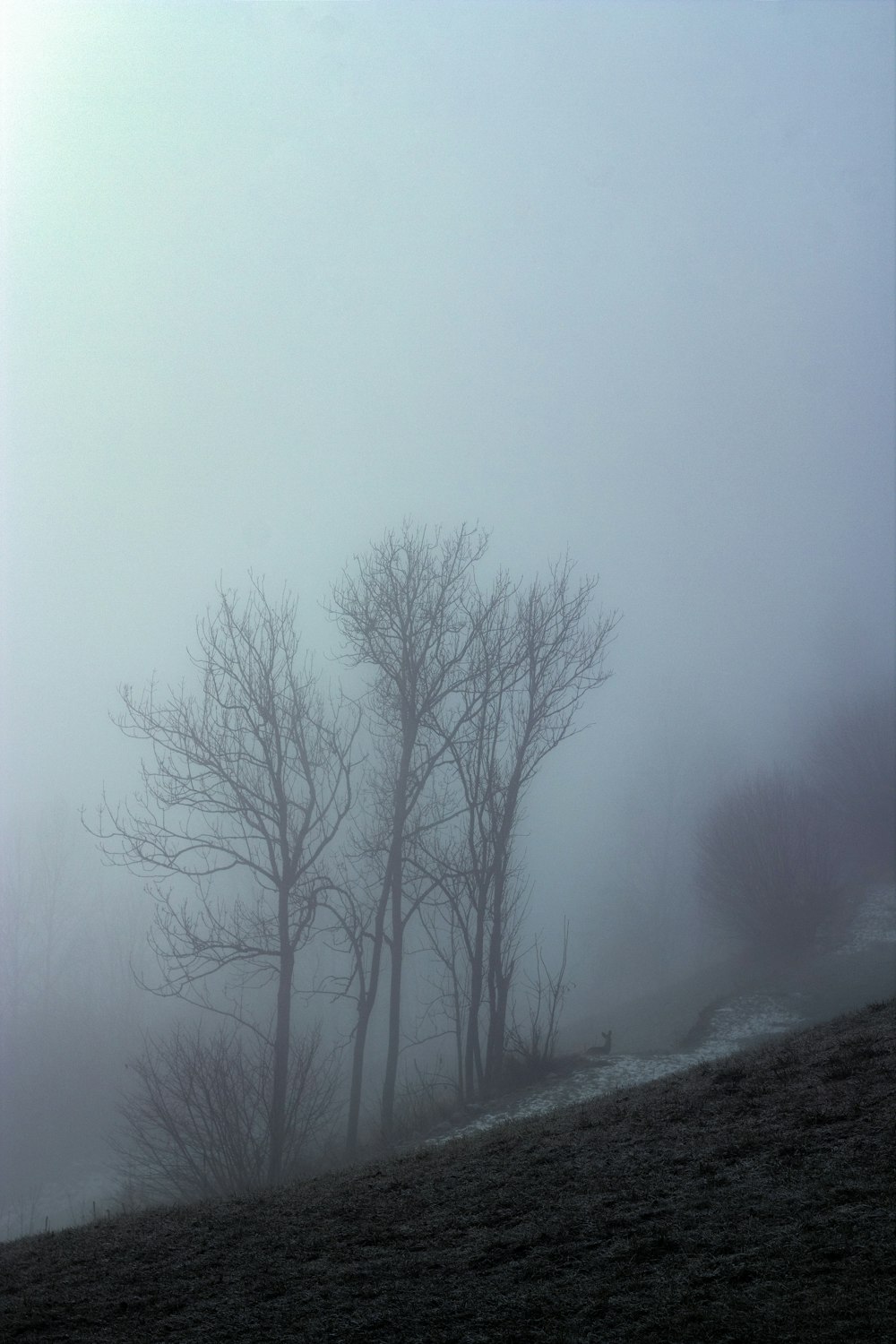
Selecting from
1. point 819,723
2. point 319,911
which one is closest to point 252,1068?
point 319,911

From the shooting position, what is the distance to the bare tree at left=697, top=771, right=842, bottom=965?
29.2 metres

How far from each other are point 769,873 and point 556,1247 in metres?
28.1

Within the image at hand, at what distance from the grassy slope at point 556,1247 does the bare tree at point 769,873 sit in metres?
24.5

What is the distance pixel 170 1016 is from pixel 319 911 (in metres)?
8.18

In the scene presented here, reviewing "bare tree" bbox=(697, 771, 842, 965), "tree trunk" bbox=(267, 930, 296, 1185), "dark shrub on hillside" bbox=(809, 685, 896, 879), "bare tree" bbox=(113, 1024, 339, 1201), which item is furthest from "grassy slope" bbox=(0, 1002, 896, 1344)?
"dark shrub on hillside" bbox=(809, 685, 896, 879)

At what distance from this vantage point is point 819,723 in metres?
43.1

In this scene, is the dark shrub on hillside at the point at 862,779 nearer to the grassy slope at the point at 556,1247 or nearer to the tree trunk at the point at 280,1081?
the tree trunk at the point at 280,1081

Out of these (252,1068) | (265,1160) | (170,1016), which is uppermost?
(170,1016)

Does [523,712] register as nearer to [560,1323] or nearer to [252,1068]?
[252,1068]

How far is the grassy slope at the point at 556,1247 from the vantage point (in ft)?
10.9

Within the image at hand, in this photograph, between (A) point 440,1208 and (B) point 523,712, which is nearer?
(A) point 440,1208

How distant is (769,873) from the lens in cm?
3000

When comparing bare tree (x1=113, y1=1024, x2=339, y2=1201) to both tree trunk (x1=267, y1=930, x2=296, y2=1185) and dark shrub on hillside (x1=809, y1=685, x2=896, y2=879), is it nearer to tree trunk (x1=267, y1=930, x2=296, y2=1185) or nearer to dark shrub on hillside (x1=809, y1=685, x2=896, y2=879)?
tree trunk (x1=267, y1=930, x2=296, y2=1185)

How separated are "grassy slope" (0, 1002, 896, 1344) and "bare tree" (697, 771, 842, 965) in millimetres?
24453
